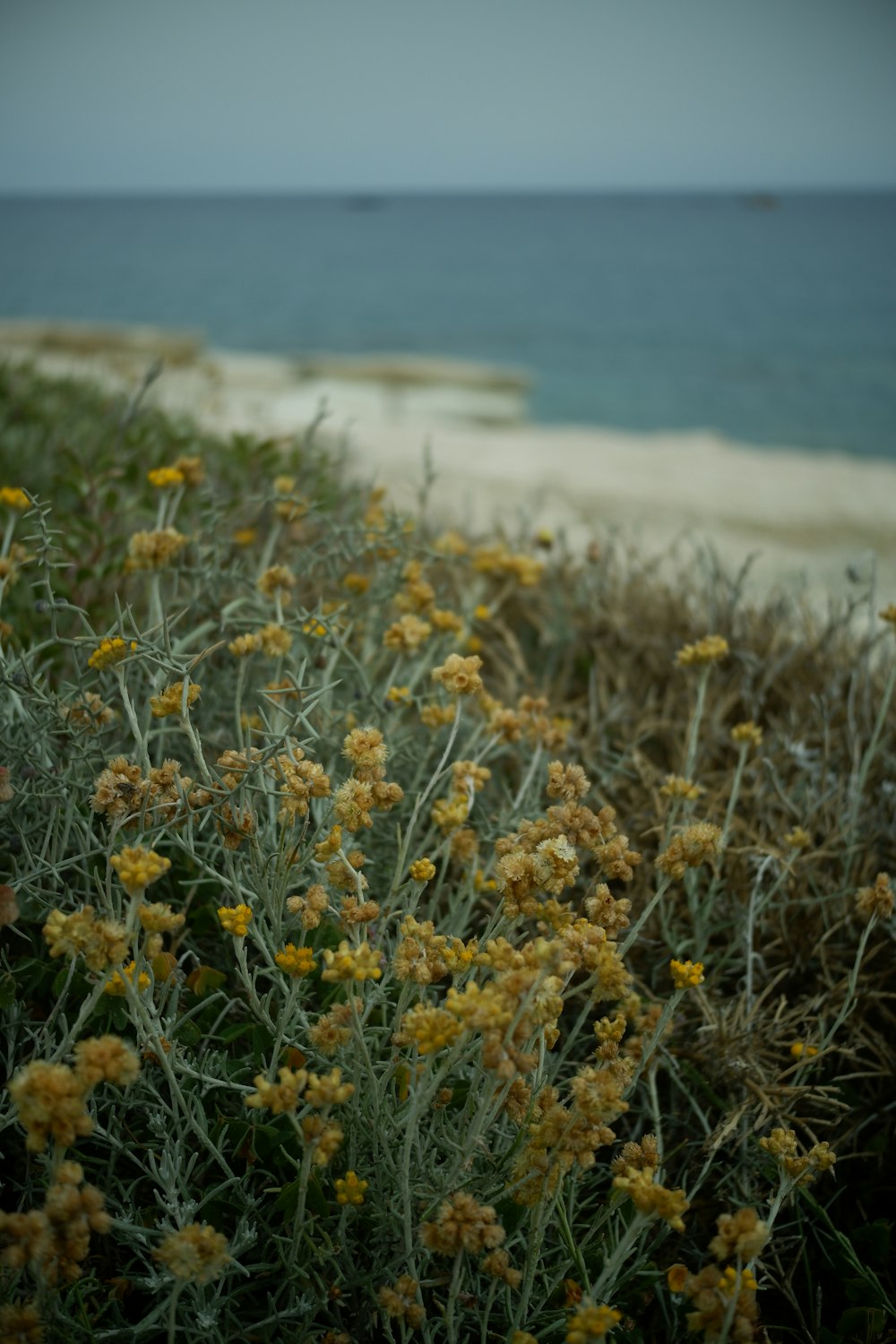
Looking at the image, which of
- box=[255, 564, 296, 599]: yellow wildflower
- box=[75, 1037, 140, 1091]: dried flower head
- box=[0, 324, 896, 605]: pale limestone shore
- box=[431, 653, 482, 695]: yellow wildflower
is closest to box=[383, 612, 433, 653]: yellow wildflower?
box=[255, 564, 296, 599]: yellow wildflower

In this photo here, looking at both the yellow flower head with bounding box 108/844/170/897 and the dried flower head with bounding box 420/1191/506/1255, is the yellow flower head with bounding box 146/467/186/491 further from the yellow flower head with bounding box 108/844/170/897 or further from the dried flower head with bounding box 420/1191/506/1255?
the dried flower head with bounding box 420/1191/506/1255

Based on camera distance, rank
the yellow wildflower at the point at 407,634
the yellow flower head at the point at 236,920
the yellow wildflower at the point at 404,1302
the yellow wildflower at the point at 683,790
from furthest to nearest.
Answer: the yellow wildflower at the point at 407,634, the yellow wildflower at the point at 683,790, the yellow flower head at the point at 236,920, the yellow wildflower at the point at 404,1302

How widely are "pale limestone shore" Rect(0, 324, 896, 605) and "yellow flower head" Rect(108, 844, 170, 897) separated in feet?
6.69

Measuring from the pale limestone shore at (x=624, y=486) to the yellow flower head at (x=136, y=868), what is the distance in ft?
6.69

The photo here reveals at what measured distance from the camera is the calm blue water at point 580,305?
62.8 ft

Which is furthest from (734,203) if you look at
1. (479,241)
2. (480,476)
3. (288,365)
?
(480,476)

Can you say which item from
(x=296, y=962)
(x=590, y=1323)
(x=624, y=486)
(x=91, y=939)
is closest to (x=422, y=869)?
(x=296, y=962)

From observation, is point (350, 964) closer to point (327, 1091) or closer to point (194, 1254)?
point (327, 1091)

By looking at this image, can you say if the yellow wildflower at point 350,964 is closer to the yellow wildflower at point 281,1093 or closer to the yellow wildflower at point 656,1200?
the yellow wildflower at point 281,1093

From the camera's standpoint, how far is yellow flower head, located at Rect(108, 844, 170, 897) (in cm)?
108

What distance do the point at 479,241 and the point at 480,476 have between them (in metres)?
69.4

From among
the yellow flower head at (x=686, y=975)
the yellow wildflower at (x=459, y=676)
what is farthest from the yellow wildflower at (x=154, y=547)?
the yellow flower head at (x=686, y=975)

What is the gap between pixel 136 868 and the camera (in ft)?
3.53

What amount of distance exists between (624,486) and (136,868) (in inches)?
253
